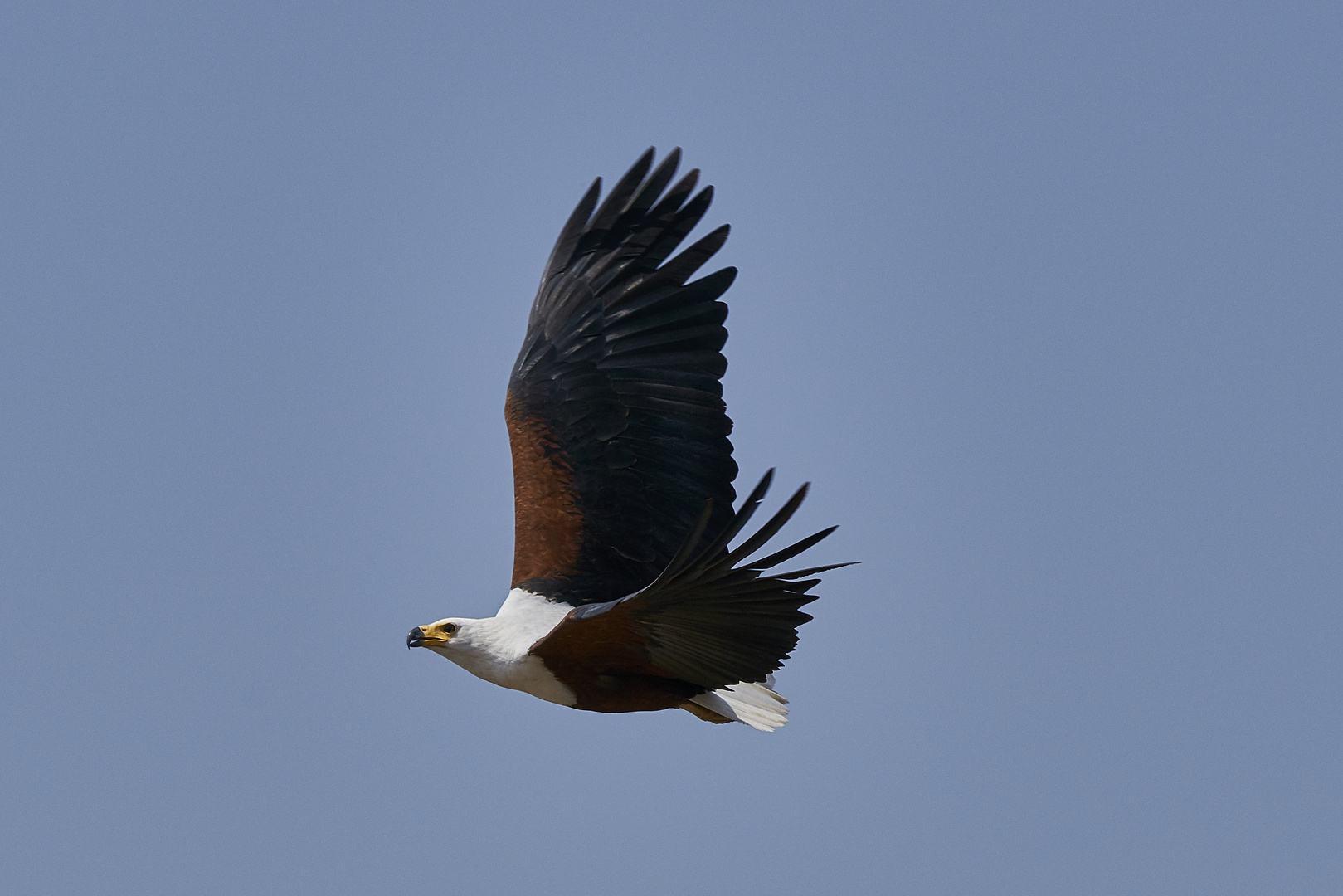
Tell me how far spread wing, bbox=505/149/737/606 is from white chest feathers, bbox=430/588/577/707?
74 centimetres

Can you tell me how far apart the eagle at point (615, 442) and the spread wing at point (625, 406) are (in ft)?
0.04

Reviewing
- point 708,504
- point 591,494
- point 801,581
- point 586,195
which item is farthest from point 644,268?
point 708,504

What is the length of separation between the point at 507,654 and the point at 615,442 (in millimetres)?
2134

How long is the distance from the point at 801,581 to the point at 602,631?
1.20 m

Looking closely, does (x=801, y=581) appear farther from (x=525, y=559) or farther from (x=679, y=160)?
(x=679, y=160)

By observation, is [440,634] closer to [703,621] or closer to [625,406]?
[703,621]

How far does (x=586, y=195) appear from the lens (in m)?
11.4

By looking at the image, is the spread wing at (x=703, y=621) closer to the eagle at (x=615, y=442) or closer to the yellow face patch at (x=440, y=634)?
the eagle at (x=615, y=442)

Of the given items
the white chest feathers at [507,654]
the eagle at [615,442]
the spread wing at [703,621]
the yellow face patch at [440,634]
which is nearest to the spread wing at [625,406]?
the eagle at [615,442]

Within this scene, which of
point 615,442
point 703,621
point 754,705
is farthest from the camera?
point 615,442

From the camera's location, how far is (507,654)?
30.2 feet

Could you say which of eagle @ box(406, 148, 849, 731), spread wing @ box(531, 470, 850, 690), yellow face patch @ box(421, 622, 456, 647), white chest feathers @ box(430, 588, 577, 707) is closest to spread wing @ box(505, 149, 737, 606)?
eagle @ box(406, 148, 849, 731)

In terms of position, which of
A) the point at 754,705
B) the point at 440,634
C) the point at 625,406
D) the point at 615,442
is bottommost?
the point at 440,634

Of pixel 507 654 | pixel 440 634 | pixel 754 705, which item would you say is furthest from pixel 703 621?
pixel 754 705
